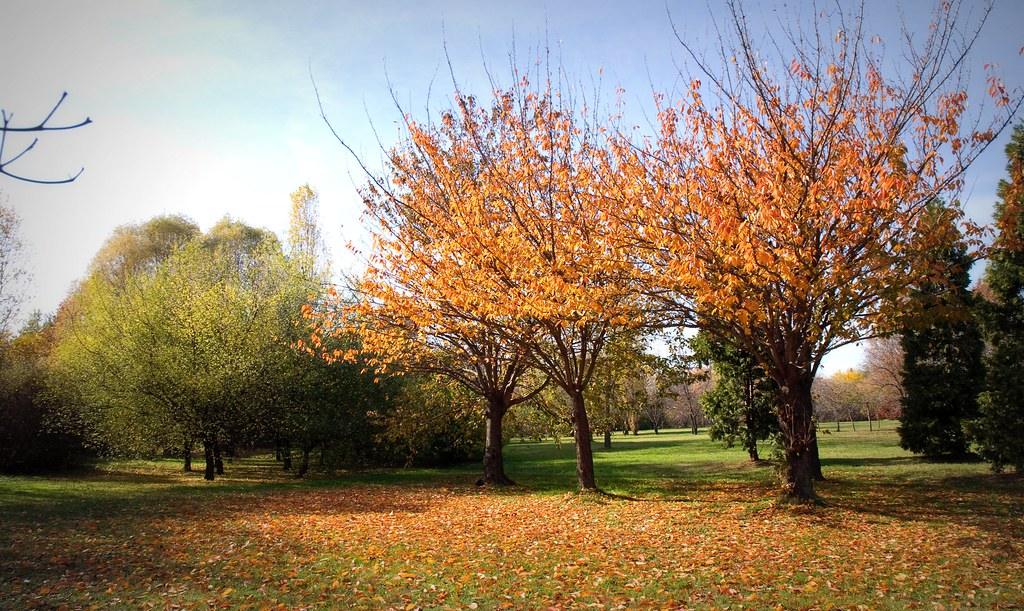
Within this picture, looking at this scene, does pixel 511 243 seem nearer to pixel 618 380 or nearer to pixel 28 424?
pixel 618 380

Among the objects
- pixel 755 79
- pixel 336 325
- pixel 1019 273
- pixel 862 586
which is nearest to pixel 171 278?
pixel 336 325

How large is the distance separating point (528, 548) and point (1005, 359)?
556 inches

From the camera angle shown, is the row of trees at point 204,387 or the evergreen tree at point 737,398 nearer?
the row of trees at point 204,387

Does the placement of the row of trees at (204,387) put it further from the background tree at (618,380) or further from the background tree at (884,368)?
the background tree at (884,368)

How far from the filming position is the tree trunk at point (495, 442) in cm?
1823

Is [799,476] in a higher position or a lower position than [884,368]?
lower

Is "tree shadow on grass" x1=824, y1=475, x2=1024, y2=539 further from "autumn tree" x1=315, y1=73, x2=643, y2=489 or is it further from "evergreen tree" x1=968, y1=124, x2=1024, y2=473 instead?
"autumn tree" x1=315, y1=73, x2=643, y2=489

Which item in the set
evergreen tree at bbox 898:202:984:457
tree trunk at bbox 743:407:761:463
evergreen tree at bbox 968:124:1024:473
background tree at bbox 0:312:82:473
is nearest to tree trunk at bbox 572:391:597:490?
tree trunk at bbox 743:407:761:463

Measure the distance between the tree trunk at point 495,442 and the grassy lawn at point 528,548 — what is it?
101 inches

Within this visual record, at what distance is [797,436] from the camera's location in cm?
1083

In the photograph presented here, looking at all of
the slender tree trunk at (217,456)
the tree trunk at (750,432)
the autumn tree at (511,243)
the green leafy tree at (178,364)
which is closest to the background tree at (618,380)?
the autumn tree at (511,243)

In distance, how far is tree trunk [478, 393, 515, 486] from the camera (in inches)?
718

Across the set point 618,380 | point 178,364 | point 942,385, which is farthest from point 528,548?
point 942,385

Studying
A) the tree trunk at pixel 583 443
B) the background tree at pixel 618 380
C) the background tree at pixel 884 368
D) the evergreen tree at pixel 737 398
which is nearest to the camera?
the tree trunk at pixel 583 443
